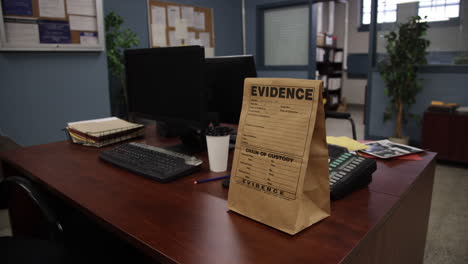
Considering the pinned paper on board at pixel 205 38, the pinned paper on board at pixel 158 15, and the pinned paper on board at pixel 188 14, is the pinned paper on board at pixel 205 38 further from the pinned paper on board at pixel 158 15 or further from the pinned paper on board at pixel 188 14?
the pinned paper on board at pixel 158 15

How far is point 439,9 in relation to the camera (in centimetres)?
380

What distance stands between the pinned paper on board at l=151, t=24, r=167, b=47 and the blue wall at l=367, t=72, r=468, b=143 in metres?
2.73

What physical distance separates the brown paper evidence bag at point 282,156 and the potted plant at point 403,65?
3.47 m

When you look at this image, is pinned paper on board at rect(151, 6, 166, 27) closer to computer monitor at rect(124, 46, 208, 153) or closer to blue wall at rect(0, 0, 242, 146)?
blue wall at rect(0, 0, 242, 146)

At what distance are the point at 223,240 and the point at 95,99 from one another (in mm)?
3176

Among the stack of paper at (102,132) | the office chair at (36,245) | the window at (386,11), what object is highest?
the window at (386,11)

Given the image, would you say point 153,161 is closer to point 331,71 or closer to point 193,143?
point 193,143

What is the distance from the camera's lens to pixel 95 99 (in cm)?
352

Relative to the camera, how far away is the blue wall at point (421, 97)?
371 cm

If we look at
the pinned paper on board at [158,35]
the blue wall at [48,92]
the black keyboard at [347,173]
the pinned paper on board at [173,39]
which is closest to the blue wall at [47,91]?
the blue wall at [48,92]

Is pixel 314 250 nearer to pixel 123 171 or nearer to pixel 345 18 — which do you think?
pixel 123 171

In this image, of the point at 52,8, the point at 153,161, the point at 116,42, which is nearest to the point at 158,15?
the point at 116,42

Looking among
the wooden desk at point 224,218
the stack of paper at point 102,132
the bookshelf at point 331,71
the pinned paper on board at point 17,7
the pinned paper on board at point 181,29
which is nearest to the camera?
the wooden desk at point 224,218

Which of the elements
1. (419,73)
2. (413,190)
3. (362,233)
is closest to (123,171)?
(362,233)
